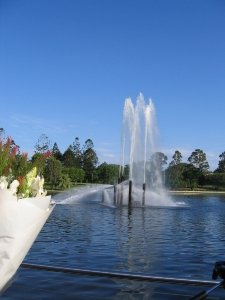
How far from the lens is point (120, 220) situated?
80.3ft

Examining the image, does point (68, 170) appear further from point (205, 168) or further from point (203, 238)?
point (203, 238)

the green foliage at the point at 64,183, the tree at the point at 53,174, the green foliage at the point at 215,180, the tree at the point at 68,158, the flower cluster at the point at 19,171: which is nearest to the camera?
the flower cluster at the point at 19,171

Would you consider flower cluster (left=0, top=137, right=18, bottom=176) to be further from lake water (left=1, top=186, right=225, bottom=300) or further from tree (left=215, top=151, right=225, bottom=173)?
tree (left=215, top=151, right=225, bottom=173)

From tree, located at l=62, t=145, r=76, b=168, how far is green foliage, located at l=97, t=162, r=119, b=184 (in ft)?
47.3

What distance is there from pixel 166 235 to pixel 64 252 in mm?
5864

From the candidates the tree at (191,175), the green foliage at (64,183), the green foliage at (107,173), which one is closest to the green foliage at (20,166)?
the green foliage at (64,183)

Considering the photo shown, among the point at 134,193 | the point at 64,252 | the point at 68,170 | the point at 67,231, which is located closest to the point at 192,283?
the point at 64,252

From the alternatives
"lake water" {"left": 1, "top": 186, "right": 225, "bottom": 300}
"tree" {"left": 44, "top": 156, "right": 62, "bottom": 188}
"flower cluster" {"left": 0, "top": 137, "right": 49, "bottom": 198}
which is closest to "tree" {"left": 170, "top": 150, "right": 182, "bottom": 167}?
"tree" {"left": 44, "top": 156, "right": 62, "bottom": 188}

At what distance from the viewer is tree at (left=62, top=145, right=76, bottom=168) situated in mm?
128625

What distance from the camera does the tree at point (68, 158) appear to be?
129 m

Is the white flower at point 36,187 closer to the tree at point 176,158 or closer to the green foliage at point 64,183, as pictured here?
the green foliage at point 64,183

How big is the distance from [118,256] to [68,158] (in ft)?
385

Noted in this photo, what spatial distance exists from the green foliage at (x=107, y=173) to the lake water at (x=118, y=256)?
85.0 m

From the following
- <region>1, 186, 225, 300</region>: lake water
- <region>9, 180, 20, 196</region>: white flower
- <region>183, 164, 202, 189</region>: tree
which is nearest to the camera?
<region>9, 180, 20, 196</region>: white flower
